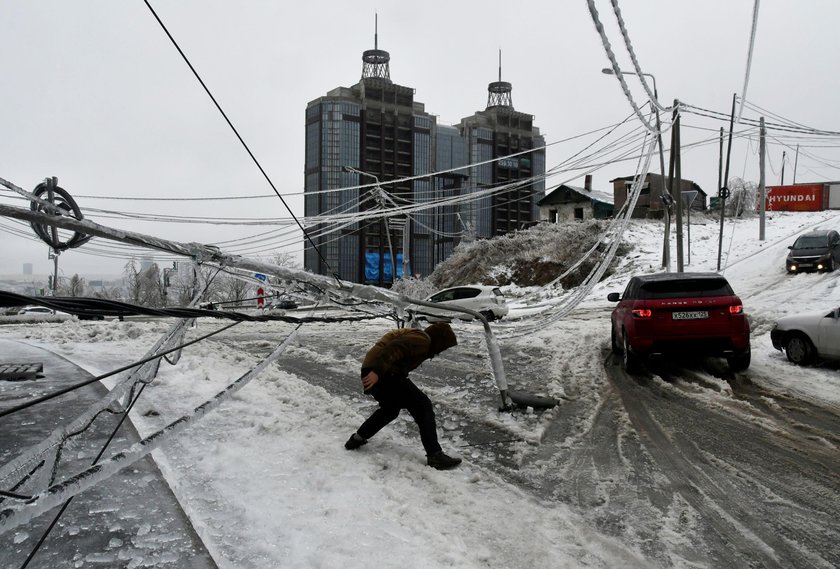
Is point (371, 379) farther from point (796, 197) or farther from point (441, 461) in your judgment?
point (796, 197)

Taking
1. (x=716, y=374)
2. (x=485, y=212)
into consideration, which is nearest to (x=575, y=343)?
(x=716, y=374)

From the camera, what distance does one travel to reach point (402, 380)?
4.76 metres

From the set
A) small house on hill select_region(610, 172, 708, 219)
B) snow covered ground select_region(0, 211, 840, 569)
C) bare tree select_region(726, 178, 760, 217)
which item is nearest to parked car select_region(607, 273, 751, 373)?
snow covered ground select_region(0, 211, 840, 569)

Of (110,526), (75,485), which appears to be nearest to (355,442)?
(110,526)

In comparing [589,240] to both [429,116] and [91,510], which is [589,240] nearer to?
[91,510]

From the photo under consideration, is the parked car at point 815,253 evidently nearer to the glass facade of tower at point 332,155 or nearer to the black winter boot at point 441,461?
the black winter boot at point 441,461

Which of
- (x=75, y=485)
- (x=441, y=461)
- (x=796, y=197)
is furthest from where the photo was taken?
(x=796, y=197)

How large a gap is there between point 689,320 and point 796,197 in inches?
1999

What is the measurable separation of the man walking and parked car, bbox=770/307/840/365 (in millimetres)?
6885

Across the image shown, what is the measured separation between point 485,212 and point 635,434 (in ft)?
261

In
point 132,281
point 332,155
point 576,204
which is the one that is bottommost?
point 132,281

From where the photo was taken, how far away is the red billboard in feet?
153

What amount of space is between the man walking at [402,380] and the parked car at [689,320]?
4.21 meters

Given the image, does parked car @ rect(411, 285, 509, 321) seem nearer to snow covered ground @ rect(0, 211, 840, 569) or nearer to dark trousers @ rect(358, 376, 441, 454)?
snow covered ground @ rect(0, 211, 840, 569)
